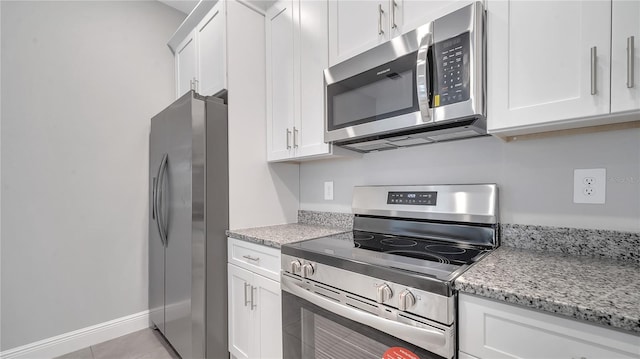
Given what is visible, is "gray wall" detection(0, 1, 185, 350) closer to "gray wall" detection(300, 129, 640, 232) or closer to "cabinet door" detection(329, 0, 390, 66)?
"cabinet door" detection(329, 0, 390, 66)

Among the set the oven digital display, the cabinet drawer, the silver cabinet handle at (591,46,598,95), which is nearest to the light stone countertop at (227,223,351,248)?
the cabinet drawer

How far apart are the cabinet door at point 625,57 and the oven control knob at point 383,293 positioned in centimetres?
85

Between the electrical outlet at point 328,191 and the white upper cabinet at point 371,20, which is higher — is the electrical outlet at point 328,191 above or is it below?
below

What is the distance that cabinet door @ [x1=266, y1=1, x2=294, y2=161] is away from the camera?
1.80m

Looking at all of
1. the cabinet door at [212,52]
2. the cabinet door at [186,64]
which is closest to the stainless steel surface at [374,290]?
the cabinet door at [212,52]

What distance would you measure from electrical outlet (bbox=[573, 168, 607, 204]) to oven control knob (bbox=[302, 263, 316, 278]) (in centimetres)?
108

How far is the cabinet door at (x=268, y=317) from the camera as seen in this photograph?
139cm

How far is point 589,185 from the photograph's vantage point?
103 centimetres

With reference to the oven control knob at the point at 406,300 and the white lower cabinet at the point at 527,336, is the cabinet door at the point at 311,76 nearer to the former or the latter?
the oven control knob at the point at 406,300

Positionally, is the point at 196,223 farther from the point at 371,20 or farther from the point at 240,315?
the point at 371,20

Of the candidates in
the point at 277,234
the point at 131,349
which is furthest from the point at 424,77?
the point at 131,349

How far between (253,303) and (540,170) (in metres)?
1.56

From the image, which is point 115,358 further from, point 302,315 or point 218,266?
point 302,315

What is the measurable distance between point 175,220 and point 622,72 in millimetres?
2165
